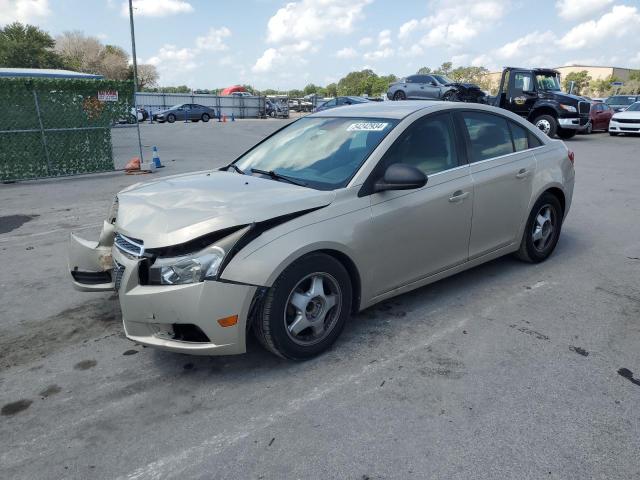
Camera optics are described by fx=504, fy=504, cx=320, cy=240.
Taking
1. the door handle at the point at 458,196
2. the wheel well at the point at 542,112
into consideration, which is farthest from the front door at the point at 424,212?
the wheel well at the point at 542,112

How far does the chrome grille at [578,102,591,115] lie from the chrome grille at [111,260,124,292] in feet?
58.5

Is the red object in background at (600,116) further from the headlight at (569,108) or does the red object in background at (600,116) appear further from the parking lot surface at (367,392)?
the parking lot surface at (367,392)

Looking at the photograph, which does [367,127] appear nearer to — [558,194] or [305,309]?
[305,309]

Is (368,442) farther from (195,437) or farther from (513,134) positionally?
(513,134)

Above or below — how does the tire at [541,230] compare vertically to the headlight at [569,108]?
below

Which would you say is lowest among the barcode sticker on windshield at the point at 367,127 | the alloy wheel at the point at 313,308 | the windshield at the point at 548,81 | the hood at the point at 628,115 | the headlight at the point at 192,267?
the alloy wheel at the point at 313,308

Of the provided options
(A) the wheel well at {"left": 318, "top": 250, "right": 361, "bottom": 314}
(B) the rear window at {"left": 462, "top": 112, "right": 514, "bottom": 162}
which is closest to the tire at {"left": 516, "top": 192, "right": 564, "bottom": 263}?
(B) the rear window at {"left": 462, "top": 112, "right": 514, "bottom": 162}

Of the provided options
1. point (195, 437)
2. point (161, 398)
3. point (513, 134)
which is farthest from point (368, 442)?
point (513, 134)

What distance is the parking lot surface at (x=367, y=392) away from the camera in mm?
2406

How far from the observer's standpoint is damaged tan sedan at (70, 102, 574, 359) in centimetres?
292

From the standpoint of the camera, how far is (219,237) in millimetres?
2959

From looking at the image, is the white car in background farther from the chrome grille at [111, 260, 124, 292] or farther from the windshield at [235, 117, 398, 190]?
the chrome grille at [111, 260, 124, 292]

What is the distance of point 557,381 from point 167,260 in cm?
243

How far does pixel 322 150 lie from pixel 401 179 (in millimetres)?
798
